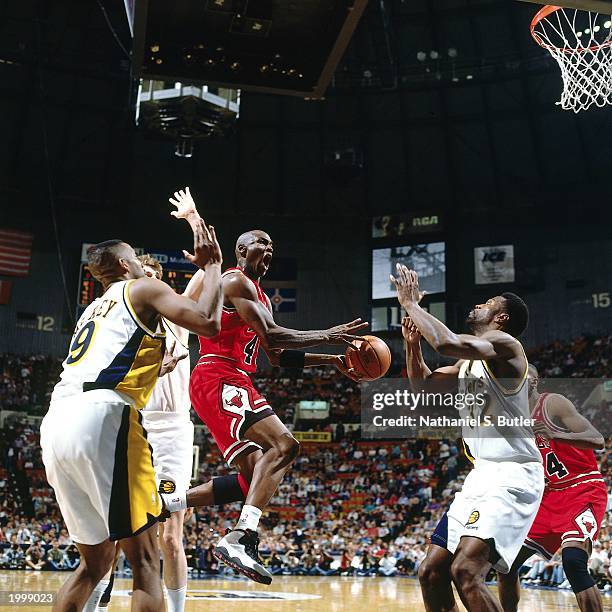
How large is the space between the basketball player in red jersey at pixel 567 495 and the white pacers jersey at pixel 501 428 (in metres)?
0.98

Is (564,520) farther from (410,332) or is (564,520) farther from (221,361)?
(221,361)

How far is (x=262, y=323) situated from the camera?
16.1 ft

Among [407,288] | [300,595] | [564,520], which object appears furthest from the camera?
[300,595]

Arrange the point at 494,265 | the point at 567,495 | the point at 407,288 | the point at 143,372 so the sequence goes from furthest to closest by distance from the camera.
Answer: the point at 494,265 < the point at 567,495 < the point at 407,288 < the point at 143,372

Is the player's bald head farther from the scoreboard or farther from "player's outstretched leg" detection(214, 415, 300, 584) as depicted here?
the scoreboard

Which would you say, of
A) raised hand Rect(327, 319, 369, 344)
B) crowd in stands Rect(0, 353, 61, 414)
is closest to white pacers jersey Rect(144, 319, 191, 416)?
raised hand Rect(327, 319, 369, 344)

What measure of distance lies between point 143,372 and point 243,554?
4.57ft

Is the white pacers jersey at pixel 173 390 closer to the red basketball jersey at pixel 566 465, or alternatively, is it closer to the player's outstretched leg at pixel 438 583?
the player's outstretched leg at pixel 438 583

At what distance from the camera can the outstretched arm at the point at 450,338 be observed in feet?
14.6

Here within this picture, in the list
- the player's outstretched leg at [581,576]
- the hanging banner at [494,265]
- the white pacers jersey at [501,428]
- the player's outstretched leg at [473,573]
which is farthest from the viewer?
the hanging banner at [494,265]

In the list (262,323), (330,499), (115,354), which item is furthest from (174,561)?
(330,499)

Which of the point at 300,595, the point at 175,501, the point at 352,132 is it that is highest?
the point at 352,132

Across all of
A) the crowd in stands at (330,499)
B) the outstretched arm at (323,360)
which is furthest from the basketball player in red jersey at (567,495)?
the crowd in stands at (330,499)

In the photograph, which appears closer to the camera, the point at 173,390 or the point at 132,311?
the point at 132,311
